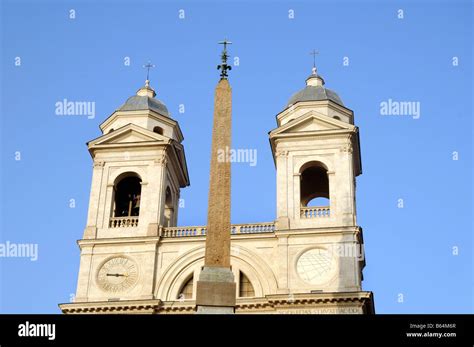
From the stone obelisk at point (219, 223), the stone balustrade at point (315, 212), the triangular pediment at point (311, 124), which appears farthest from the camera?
the triangular pediment at point (311, 124)

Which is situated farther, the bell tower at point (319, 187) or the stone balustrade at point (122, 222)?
the stone balustrade at point (122, 222)

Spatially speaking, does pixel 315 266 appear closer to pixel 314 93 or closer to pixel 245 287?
pixel 245 287

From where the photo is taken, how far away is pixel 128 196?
45.2 meters

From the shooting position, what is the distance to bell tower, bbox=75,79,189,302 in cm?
4053

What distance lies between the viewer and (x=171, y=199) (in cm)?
4588

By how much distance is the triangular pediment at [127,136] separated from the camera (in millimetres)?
43906

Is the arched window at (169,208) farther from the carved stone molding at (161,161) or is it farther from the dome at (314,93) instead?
the dome at (314,93)

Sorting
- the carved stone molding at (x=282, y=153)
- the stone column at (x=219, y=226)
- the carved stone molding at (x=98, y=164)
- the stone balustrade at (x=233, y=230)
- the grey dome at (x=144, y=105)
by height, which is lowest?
the stone column at (x=219, y=226)

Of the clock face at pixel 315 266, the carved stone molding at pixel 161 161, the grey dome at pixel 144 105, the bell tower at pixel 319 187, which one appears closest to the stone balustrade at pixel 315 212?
the bell tower at pixel 319 187

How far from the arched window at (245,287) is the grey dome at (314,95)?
31.8 feet

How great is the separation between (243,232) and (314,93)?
28.4ft

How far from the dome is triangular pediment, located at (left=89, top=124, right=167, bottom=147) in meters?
7.30
